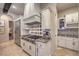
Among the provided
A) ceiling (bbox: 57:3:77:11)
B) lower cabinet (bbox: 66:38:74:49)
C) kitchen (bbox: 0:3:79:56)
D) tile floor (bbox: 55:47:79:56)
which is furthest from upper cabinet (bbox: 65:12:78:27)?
tile floor (bbox: 55:47:79:56)

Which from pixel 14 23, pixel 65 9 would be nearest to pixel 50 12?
pixel 65 9

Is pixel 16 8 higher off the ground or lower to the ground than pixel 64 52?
higher

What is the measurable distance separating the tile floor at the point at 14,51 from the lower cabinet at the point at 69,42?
7 cm

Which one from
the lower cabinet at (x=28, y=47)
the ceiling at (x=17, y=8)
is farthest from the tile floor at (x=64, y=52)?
the ceiling at (x=17, y=8)

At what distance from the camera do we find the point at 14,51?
2346 millimetres

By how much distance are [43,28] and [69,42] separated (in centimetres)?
49

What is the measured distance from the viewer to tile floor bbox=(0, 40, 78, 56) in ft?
7.61

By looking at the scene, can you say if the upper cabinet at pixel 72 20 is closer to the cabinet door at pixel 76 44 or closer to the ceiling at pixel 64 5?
the ceiling at pixel 64 5

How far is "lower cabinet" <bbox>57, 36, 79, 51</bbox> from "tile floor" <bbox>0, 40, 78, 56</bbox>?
70 mm

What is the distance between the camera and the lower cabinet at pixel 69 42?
2.31 metres

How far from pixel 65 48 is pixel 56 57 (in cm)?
23

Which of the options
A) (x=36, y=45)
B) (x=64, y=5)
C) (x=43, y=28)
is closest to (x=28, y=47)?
(x=36, y=45)

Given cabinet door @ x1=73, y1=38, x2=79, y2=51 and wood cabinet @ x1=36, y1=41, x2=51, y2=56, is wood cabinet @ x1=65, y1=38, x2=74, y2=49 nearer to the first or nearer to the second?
cabinet door @ x1=73, y1=38, x2=79, y2=51

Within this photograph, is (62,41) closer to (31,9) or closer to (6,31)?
(31,9)
